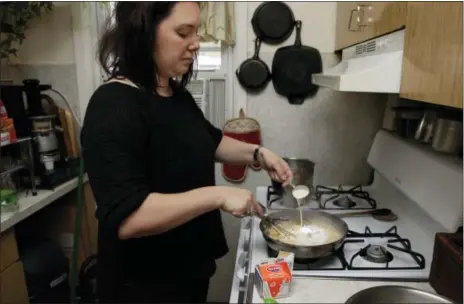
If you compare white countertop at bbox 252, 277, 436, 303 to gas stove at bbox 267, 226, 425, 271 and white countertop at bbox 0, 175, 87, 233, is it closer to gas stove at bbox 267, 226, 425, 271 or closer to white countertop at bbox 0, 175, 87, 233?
gas stove at bbox 267, 226, 425, 271

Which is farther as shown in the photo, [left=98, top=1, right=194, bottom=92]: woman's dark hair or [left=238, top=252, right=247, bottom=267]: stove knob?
[left=238, top=252, right=247, bottom=267]: stove knob

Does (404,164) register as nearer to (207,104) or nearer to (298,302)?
(298,302)

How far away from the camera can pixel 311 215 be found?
1270mm

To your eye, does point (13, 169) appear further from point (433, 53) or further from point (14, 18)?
point (433, 53)

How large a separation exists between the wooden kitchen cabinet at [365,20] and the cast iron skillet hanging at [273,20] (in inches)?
8.7

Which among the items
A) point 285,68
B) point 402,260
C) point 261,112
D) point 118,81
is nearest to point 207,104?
point 261,112

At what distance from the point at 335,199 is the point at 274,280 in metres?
0.78

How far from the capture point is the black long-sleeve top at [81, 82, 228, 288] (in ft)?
2.63

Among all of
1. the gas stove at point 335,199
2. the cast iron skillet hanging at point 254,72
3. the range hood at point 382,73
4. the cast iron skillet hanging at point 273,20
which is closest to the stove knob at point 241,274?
the gas stove at point 335,199

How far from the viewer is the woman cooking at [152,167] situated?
810 millimetres

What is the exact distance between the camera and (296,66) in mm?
1741

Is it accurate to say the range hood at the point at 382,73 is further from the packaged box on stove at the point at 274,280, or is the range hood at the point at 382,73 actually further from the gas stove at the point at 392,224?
the packaged box on stove at the point at 274,280

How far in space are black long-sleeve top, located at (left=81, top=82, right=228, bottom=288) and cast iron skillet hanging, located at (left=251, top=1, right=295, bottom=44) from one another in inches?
29.9

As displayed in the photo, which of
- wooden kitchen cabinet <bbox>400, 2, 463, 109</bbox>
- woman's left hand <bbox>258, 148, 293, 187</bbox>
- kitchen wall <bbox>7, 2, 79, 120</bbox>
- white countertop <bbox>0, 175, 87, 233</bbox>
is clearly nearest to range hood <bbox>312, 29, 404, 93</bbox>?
wooden kitchen cabinet <bbox>400, 2, 463, 109</bbox>
